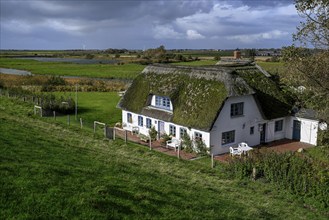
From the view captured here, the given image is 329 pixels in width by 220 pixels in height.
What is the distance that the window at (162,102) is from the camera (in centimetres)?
2701

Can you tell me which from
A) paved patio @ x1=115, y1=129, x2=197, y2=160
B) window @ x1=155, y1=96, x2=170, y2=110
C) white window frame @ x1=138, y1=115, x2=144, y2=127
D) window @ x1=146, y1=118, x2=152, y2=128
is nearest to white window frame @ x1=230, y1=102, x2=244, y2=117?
paved patio @ x1=115, y1=129, x2=197, y2=160

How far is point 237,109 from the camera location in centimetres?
2528

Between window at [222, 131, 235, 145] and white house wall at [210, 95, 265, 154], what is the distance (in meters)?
0.23

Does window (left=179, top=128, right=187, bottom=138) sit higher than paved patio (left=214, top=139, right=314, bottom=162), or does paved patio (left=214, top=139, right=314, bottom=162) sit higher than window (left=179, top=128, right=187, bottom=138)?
window (left=179, top=128, right=187, bottom=138)

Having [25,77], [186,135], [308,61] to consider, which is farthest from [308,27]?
[25,77]

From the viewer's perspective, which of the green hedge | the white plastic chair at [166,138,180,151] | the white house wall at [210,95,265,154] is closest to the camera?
the green hedge

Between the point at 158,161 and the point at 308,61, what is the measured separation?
10.4m

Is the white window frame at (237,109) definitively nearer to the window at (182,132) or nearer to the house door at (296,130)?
the window at (182,132)

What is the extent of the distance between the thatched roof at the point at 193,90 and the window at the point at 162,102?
1.45ft

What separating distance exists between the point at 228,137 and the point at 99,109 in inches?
766

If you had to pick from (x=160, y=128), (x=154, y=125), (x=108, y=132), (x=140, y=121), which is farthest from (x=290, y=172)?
(x=140, y=121)

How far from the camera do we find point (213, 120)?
2330 centimetres

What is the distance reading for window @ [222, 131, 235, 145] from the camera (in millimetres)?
24656

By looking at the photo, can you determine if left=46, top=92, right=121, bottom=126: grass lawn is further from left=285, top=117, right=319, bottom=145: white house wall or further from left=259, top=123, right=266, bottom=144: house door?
left=285, top=117, right=319, bottom=145: white house wall
